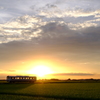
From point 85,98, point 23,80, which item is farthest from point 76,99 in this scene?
point 23,80

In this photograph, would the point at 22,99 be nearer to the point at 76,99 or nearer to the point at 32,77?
the point at 76,99

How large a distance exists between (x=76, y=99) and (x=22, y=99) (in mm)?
6802

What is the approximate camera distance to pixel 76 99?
2591 centimetres

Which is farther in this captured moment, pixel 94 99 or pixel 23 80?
pixel 23 80

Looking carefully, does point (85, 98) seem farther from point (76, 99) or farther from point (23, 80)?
point (23, 80)

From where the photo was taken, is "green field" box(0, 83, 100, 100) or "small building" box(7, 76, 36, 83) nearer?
"green field" box(0, 83, 100, 100)

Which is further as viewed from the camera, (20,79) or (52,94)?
(20,79)

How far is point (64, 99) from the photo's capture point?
85.1 feet

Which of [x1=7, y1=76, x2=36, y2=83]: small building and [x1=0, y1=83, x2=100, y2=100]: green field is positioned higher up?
[x1=7, y1=76, x2=36, y2=83]: small building

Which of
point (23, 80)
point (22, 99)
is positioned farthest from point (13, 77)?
point (22, 99)

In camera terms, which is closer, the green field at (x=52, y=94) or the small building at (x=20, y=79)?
the green field at (x=52, y=94)

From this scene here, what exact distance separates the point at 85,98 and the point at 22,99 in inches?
309

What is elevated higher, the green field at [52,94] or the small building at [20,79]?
the small building at [20,79]

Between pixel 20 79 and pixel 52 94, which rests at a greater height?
pixel 20 79
